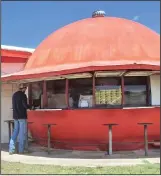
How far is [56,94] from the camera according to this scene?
12.0m

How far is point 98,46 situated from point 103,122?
239 cm

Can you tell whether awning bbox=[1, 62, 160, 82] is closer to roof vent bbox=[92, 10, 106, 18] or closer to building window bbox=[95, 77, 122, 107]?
building window bbox=[95, 77, 122, 107]

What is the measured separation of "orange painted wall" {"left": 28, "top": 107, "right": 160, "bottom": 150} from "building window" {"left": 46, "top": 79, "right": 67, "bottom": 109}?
0.36m

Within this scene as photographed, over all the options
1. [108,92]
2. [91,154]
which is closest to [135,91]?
[108,92]

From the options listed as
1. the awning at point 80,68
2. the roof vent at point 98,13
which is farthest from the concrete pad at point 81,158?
the roof vent at point 98,13

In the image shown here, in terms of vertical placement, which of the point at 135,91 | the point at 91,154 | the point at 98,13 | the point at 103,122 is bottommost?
the point at 91,154

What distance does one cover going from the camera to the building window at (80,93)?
37.4 feet

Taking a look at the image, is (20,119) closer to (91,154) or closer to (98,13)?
(91,154)

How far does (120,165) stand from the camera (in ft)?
28.8

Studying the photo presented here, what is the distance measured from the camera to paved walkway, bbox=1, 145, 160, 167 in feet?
30.5

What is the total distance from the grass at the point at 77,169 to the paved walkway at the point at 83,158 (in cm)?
56

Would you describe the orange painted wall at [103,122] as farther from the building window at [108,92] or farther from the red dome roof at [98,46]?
the red dome roof at [98,46]

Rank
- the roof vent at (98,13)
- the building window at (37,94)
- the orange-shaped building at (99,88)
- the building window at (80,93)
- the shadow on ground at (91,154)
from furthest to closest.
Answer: the roof vent at (98,13) → the building window at (37,94) → the building window at (80,93) → the orange-shaped building at (99,88) → the shadow on ground at (91,154)

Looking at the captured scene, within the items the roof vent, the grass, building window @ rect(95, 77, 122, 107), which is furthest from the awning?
the roof vent
